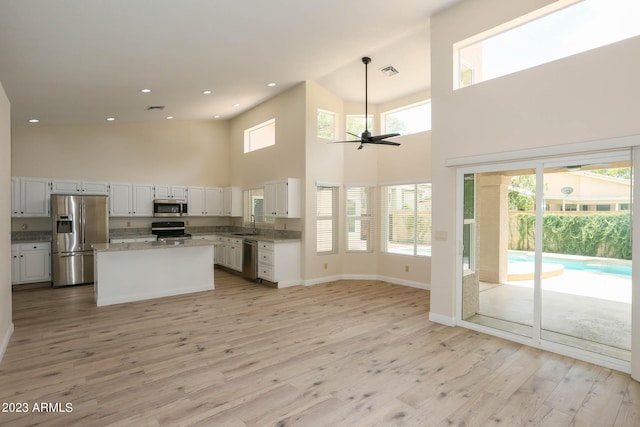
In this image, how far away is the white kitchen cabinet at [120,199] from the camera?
7.71 metres

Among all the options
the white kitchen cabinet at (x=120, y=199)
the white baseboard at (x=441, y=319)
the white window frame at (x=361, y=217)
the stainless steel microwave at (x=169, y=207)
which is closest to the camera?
the white baseboard at (x=441, y=319)

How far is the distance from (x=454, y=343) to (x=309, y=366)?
171cm

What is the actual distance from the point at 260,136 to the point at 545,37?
6.21 meters

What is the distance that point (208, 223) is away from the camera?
9477mm

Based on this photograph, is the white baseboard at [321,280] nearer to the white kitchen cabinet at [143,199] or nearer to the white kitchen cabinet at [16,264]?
the white kitchen cabinet at [143,199]

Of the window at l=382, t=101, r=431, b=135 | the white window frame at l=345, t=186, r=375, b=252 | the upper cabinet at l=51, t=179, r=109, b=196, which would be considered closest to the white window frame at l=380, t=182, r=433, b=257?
the white window frame at l=345, t=186, r=375, b=252

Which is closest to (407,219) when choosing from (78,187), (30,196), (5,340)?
Answer: (5,340)

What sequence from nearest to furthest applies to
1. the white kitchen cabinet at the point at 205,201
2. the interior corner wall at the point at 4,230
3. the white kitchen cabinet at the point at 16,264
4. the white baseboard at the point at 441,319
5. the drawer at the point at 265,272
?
the interior corner wall at the point at 4,230 → the white baseboard at the point at 441,319 → the white kitchen cabinet at the point at 16,264 → the drawer at the point at 265,272 → the white kitchen cabinet at the point at 205,201

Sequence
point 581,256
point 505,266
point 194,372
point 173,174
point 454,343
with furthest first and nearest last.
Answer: point 173,174 < point 505,266 < point 454,343 < point 581,256 < point 194,372

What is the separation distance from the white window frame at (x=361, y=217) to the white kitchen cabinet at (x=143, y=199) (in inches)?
185

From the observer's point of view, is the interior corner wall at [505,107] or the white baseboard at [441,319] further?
the white baseboard at [441,319]

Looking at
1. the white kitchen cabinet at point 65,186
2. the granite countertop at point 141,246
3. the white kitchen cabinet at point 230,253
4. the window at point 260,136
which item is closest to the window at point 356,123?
the window at point 260,136

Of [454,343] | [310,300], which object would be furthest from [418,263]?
[454,343]

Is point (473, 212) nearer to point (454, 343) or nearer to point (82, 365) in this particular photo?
point (454, 343)
